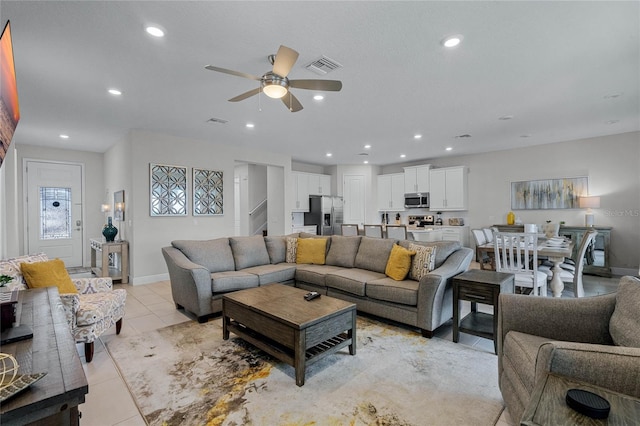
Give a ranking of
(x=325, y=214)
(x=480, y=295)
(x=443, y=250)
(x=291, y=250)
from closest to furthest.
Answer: (x=480, y=295), (x=443, y=250), (x=291, y=250), (x=325, y=214)

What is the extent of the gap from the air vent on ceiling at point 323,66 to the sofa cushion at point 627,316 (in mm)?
2728

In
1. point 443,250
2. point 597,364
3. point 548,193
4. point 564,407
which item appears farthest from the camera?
point 548,193

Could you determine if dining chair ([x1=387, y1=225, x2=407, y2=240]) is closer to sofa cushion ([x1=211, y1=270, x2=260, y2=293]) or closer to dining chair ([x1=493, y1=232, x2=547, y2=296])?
dining chair ([x1=493, y1=232, x2=547, y2=296])

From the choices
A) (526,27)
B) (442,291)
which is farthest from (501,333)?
(526,27)

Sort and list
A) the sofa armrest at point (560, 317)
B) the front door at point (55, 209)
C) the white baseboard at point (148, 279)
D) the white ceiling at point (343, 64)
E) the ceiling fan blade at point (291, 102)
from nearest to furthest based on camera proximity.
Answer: the sofa armrest at point (560, 317)
the white ceiling at point (343, 64)
the ceiling fan blade at point (291, 102)
the white baseboard at point (148, 279)
the front door at point (55, 209)

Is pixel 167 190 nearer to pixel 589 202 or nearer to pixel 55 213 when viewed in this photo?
pixel 55 213

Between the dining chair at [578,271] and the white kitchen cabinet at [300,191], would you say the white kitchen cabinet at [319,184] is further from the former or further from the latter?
the dining chair at [578,271]

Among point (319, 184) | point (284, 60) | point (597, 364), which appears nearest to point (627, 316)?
point (597, 364)

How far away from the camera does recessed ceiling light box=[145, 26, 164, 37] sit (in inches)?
92.4

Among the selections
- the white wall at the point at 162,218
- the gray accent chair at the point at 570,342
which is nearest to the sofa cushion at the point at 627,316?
the gray accent chair at the point at 570,342

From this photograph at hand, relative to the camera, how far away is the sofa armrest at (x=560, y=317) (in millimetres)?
1707

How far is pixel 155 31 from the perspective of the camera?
2.38 metres

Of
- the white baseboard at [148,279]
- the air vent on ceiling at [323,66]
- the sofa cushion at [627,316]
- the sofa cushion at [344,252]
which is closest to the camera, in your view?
the sofa cushion at [627,316]

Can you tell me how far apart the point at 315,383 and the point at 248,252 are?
2508 millimetres
